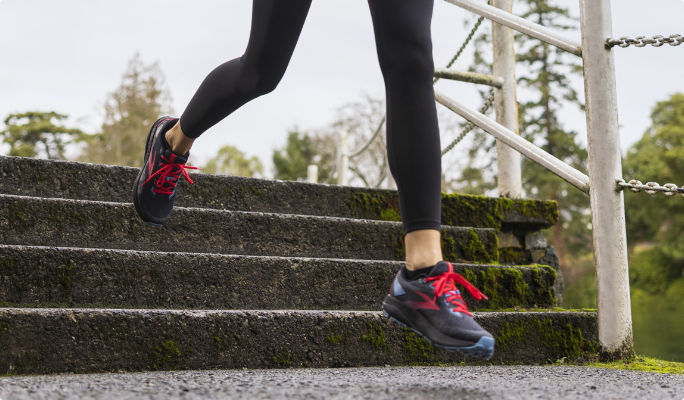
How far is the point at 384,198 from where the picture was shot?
286 cm

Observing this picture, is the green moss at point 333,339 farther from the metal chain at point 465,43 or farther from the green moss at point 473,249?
→ the metal chain at point 465,43

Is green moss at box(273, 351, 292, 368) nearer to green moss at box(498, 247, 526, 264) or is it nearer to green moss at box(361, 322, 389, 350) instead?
green moss at box(361, 322, 389, 350)

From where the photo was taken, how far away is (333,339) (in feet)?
5.97

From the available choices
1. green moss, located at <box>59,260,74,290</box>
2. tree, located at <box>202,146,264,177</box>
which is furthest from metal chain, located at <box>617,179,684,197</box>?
tree, located at <box>202,146,264,177</box>

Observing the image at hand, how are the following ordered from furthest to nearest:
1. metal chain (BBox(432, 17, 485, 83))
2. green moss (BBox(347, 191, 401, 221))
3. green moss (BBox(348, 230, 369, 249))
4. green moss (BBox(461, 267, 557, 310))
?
metal chain (BBox(432, 17, 485, 83)), green moss (BBox(347, 191, 401, 221)), green moss (BBox(348, 230, 369, 249)), green moss (BBox(461, 267, 557, 310))

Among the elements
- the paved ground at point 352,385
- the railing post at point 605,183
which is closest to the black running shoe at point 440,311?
the paved ground at point 352,385

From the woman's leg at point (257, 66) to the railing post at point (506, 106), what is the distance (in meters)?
2.02

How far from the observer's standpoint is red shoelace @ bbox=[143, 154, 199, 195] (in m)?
1.74

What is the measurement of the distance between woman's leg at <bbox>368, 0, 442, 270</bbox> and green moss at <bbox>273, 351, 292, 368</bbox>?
671 mm

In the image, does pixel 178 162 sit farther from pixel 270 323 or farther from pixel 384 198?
pixel 384 198

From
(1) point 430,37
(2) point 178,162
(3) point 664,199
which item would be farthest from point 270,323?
(3) point 664,199

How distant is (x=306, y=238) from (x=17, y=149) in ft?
75.0

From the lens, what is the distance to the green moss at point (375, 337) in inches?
73.7

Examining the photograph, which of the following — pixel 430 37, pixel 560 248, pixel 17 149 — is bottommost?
pixel 560 248
